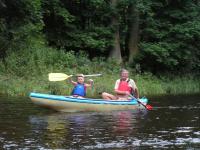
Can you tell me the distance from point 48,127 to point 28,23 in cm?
1564

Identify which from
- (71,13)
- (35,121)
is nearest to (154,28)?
(71,13)

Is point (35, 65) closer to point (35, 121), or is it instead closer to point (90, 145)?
point (35, 121)

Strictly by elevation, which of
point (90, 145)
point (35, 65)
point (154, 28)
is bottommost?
point (90, 145)

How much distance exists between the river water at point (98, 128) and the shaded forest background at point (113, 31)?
33.3 feet

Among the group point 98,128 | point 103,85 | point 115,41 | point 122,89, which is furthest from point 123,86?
point 115,41

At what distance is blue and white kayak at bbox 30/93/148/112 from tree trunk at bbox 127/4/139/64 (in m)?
13.2

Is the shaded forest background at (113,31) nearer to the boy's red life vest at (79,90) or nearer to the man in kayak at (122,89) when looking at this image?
the man in kayak at (122,89)

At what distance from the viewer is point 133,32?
31.4 meters

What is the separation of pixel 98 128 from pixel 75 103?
3.76 metres

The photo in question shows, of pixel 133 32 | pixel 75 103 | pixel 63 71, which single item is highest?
pixel 133 32

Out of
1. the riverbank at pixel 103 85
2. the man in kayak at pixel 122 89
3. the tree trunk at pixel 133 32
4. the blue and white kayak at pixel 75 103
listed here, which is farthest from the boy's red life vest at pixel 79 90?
the tree trunk at pixel 133 32

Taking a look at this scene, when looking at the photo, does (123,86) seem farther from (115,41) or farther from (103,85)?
(115,41)

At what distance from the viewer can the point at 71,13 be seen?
31.6m

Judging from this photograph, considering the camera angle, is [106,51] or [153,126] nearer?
[153,126]
